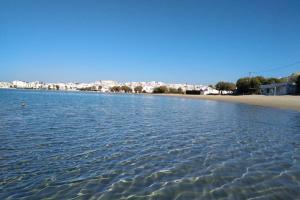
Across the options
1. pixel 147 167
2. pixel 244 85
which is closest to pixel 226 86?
pixel 244 85

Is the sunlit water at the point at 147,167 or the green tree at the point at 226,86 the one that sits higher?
the green tree at the point at 226,86

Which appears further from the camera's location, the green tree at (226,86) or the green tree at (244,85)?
the green tree at (226,86)

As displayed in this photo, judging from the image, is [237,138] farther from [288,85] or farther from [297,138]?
[288,85]

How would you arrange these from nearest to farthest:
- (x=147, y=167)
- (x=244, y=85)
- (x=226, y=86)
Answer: (x=147, y=167)
(x=244, y=85)
(x=226, y=86)

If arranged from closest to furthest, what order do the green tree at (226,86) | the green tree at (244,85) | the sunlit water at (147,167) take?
the sunlit water at (147,167) < the green tree at (244,85) < the green tree at (226,86)

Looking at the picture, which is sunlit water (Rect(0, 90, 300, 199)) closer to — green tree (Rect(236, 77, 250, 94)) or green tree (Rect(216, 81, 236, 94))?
green tree (Rect(236, 77, 250, 94))

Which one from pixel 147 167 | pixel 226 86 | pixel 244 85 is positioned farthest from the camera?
pixel 226 86

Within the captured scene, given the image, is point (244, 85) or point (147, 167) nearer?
point (147, 167)

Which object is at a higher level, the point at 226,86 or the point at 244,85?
the point at 244,85

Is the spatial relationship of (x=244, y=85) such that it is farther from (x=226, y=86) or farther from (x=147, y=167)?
(x=147, y=167)

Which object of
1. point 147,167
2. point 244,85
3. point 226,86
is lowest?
point 147,167

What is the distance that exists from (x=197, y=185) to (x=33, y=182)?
14.9ft

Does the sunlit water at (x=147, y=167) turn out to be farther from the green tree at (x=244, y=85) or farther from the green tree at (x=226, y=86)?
the green tree at (x=226, y=86)

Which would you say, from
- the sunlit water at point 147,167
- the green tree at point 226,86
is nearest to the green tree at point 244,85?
the green tree at point 226,86
